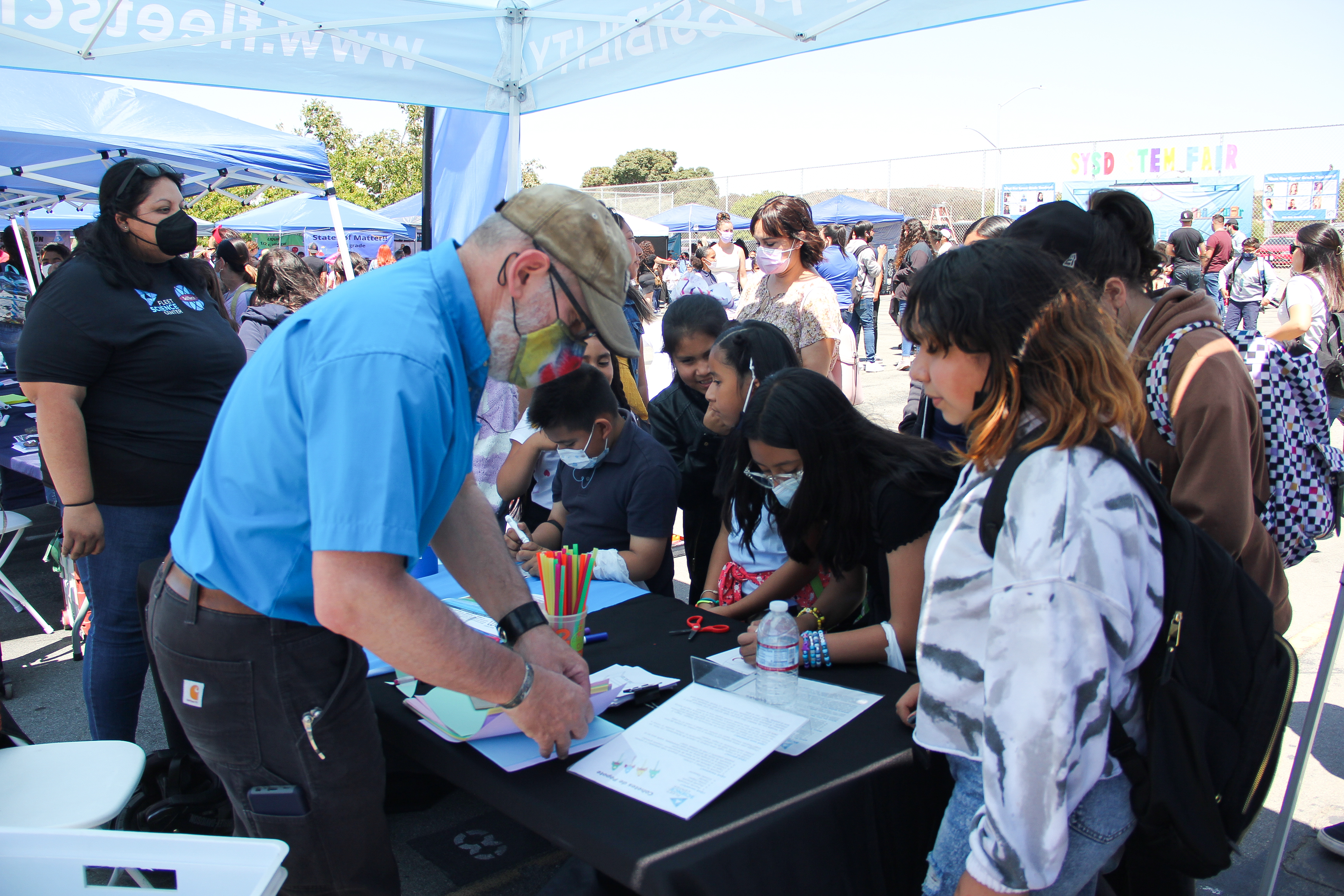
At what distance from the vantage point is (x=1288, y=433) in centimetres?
184

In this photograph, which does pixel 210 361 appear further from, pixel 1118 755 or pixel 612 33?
pixel 1118 755

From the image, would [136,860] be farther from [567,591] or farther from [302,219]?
[302,219]

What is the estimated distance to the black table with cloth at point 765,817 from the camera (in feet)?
4.01

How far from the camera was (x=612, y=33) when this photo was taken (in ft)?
11.6

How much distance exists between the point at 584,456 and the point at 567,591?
3.39 ft

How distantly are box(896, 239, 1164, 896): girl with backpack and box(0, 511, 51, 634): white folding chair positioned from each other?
168 inches

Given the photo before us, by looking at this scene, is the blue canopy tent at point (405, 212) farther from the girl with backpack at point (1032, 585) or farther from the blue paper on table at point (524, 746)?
the girl with backpack at point (1032, 585)

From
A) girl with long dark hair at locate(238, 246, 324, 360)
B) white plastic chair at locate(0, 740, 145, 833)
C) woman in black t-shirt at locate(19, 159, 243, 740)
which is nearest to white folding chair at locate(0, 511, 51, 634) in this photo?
girl with long dark hair at locate(238, 246, 324, 360)

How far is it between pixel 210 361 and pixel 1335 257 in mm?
5414

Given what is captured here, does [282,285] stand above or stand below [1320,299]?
below

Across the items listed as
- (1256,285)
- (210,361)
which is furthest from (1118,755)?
(1256,285)

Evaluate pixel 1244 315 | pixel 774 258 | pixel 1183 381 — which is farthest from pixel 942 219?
pixel 1183 381

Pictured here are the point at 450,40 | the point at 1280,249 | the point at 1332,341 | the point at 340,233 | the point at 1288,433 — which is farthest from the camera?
the point at 1280,249

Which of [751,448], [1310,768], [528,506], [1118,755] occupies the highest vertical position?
[751,448]
